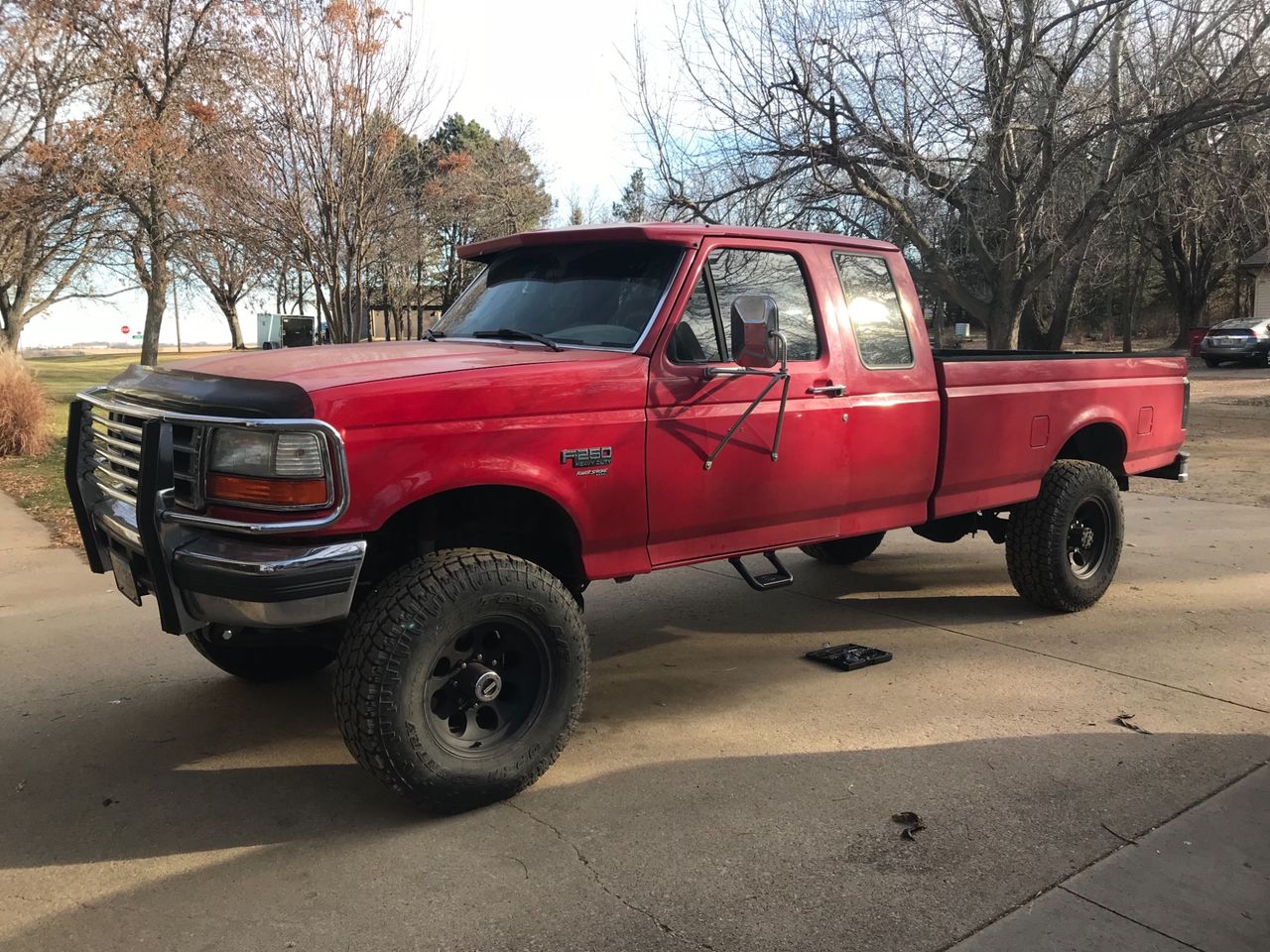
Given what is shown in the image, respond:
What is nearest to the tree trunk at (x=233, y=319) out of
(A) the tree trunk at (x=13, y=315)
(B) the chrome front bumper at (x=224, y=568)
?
(A) the tree trunk at (x=13, y=315)

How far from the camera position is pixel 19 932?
9.12 feet

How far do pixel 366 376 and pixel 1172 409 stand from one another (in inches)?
216

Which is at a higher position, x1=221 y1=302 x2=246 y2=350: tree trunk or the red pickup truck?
x1=221 y1=302 x2=246 y2=350: tree trunk

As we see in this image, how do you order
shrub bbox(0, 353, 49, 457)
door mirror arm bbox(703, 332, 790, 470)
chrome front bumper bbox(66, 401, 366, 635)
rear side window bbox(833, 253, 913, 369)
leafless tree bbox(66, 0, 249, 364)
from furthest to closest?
1. leafless tree bbox(66, 0, 249, 364)
2. shrub bbox(0, 353, 49, 457)
3. rear side window bbox(833, 253, 913, 369)
4. door mirror arm bbox(703, 332, 790, 470)
5. chrome front bumper bbox(66, 401, 366, 635)

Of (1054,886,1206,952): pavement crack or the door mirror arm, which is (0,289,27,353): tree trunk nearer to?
the door mirror arm

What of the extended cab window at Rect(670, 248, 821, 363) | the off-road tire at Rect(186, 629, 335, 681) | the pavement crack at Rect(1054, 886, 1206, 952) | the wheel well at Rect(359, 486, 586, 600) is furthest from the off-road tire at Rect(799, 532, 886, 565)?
the pavement crack at Rect(1054, 886, 1206, 952)

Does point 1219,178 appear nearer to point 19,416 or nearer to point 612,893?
point 612,893

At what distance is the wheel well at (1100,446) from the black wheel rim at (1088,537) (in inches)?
15.3

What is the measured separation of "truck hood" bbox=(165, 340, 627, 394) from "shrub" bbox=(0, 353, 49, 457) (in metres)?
9.83

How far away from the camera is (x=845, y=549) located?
711 cm

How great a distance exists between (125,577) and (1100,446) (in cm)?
551

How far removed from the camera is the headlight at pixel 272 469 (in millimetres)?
3086

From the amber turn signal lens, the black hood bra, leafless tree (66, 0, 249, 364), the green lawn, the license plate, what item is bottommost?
the green lawn

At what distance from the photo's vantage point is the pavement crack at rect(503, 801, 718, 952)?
273 centimetres
